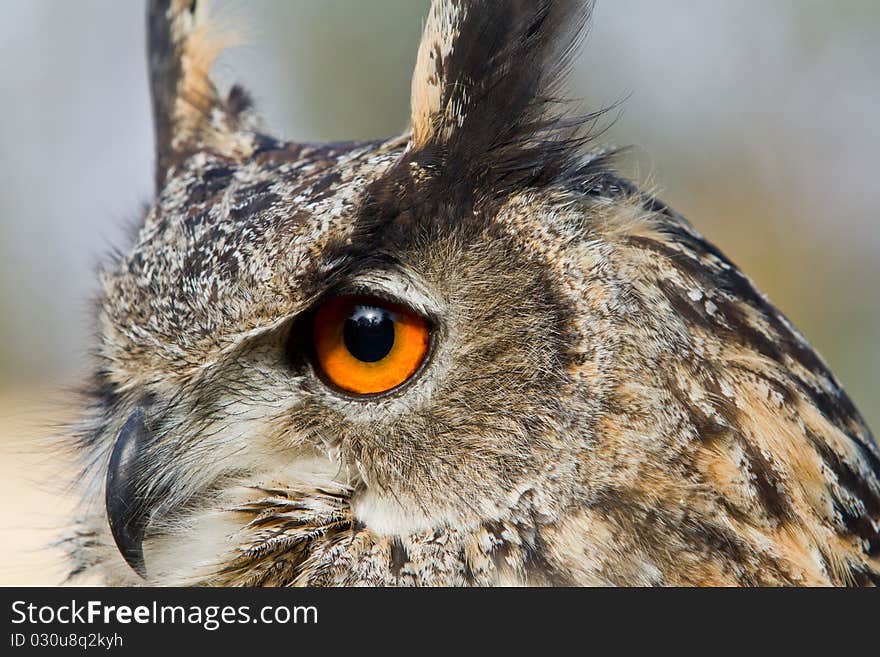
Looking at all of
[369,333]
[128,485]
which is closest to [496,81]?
[369,333]

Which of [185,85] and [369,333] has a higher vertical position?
[185,85]

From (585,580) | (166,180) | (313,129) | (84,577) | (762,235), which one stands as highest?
(313,129)

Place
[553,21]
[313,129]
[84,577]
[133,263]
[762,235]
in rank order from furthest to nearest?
[313,129]
[762,235]
[84,577]
[133,263]
[553,21]

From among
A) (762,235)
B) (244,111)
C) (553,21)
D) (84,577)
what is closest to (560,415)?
(553,21)

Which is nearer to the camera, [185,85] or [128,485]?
[128,485]

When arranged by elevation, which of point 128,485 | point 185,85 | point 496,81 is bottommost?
point 128,485

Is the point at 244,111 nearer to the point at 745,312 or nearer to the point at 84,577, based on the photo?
the point at 84,577

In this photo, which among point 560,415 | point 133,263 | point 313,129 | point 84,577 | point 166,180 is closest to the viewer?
point 560,415

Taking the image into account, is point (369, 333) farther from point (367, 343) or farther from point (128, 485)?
Result: point (128, 485)
